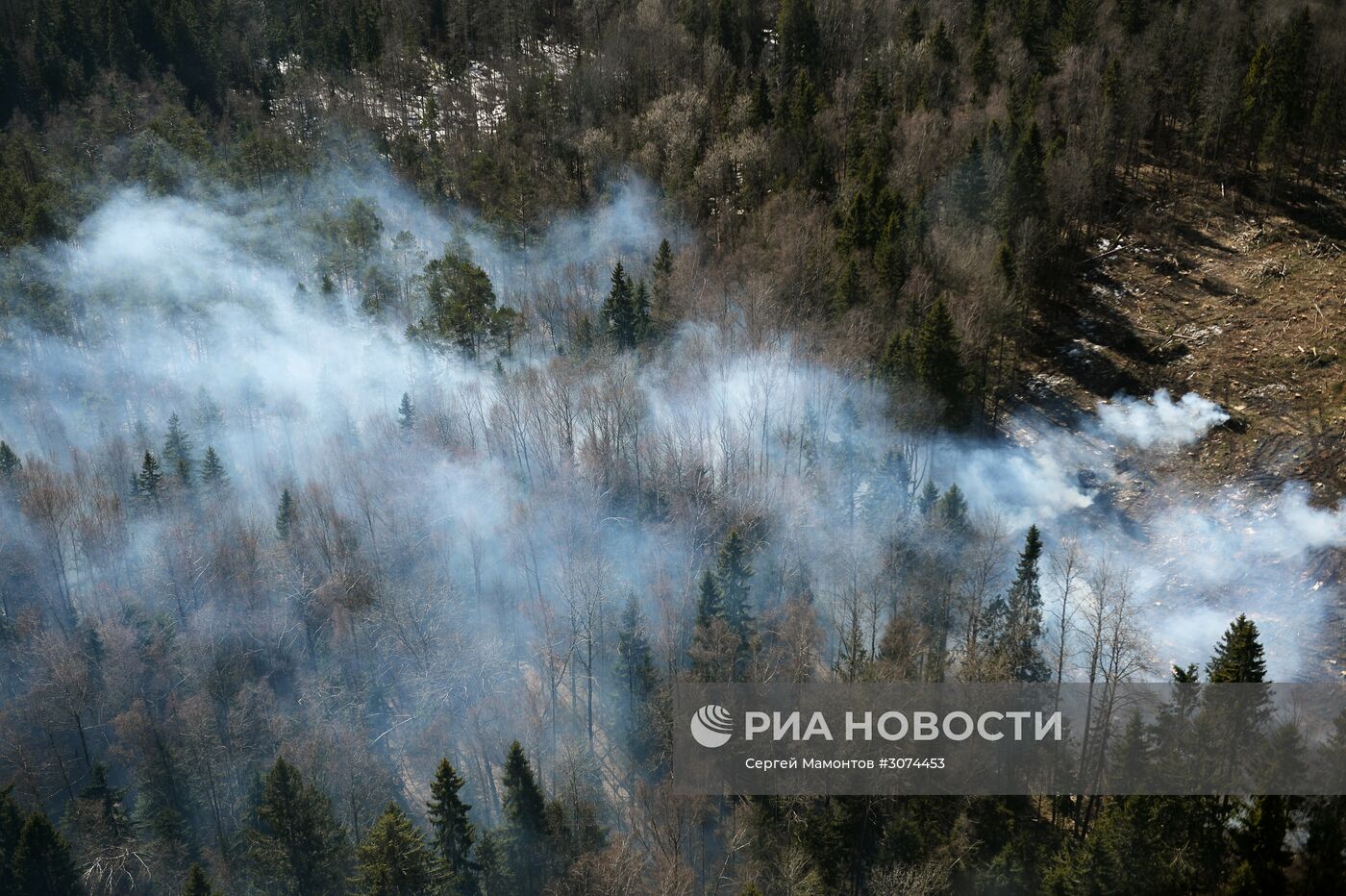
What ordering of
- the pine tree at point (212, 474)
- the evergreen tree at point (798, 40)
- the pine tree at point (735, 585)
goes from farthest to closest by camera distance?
A: the evergreen tree at point (798, 40) → the pine tree at point (212, 474) → the pine tree at point (735, 585)

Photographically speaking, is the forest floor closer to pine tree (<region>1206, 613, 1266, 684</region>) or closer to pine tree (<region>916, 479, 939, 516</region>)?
pine tree (<region>1206, 613, 1266, 684</region>)

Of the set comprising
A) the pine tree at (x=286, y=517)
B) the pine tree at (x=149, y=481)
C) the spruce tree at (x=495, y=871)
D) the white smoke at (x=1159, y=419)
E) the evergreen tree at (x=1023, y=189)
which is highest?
the evergreen tree at (x=1023, y=189)

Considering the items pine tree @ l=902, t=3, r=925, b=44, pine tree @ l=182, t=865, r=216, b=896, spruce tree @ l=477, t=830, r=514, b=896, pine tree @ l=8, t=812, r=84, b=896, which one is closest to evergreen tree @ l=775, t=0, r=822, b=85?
pine tree @ l=902, t=3, r=925, b=44

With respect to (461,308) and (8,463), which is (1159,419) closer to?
(461,308)

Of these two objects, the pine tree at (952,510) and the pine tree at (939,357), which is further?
the pine tree at (939,357)

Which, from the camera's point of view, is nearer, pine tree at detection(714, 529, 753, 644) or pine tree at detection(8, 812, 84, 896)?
pine tree at detection(8, 812, 84, 896)

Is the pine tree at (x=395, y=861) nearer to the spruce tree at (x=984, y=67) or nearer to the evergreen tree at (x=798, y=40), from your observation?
the spruce tree at (x=984, y=67)

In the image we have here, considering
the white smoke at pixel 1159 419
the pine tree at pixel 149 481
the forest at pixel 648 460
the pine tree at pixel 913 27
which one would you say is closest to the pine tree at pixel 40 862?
the forest at pixel 648 460
